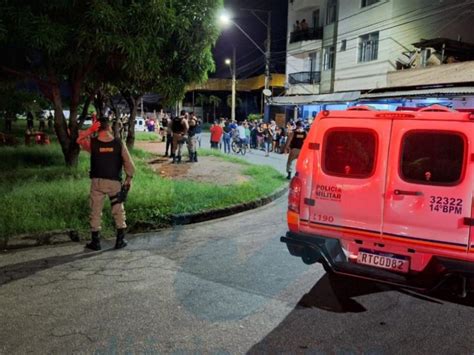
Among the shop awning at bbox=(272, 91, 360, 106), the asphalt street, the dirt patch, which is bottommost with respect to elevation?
the asphalt street

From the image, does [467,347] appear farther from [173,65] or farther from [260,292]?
[173,65]

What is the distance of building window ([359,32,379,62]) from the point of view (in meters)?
24.0

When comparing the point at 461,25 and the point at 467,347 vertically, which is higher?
the point at 461,25

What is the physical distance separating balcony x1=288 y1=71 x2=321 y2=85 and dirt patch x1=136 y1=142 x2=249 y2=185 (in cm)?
1641

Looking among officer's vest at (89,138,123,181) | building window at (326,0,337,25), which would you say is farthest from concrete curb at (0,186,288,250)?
building window at (326,0,337,25)

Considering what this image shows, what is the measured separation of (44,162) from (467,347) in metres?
11.7

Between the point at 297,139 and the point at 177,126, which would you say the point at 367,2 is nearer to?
the point at 177,126

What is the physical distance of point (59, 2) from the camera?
802 centimetres

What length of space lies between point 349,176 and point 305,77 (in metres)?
28.1

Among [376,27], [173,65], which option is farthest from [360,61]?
[173,65]

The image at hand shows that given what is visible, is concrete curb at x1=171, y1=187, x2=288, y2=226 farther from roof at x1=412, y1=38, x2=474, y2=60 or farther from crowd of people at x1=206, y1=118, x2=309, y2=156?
roof at x1=412, y1=38, x2=474, y2=60

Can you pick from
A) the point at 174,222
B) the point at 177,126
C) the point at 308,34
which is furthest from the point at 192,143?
the point at 308,34

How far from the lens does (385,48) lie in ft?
75.9

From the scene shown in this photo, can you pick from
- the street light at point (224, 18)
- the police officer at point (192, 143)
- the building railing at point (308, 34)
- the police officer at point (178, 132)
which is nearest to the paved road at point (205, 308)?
the street light at point (224, 18)
